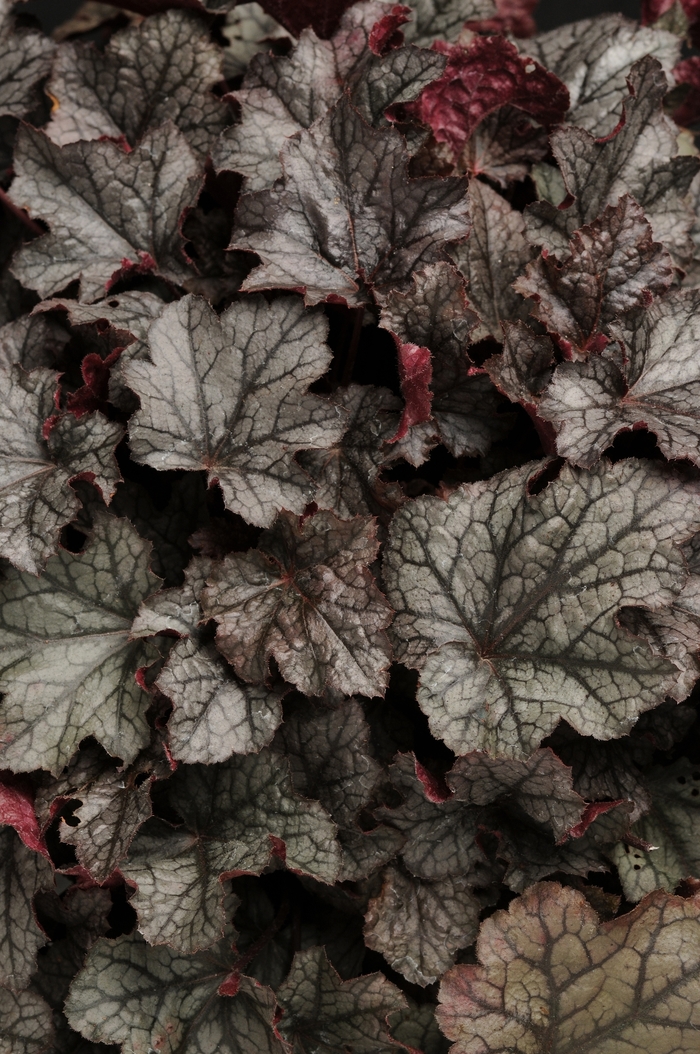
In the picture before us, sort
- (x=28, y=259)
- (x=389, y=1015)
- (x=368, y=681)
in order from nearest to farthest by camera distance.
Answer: (x=368, y=681) → (x=389, y=1015) → (x=28, y=259)

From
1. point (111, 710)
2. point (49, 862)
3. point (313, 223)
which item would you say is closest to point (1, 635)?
point (111, 710)

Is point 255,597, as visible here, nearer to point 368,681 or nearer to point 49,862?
point 368,681

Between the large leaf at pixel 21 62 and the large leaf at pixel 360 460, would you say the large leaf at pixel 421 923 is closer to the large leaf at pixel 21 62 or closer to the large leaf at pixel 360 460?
the large leaf at pixel 360 460

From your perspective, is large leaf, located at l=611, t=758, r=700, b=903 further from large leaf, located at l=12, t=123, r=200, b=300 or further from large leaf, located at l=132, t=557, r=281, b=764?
large leaf, located at l=12, t=123, r=200, b=300

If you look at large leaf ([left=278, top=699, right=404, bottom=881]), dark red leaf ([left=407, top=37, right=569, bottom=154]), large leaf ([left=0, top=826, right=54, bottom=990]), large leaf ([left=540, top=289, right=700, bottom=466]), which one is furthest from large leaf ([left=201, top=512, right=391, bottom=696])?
dark red leaf ([left=407, top=37, right=569, bottom=154])

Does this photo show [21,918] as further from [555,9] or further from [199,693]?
[555,9]

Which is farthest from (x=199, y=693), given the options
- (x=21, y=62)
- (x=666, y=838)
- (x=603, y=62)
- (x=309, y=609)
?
(x=603, y=62)
